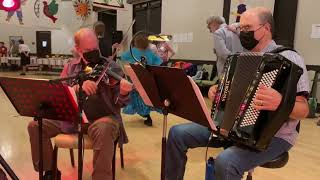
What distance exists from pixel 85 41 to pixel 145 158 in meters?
1.50

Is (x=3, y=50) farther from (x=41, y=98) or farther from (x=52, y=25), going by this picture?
(x=41, y=98)

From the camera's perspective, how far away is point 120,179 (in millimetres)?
2965

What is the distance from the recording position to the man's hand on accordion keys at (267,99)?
5.64 ft

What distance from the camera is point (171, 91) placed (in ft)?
6.32

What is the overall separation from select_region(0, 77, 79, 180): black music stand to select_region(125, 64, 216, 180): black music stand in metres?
0.43

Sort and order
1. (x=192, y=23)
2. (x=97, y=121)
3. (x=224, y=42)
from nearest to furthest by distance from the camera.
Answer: (x=97, y=121) < (x=224, y=42) < (x=192, y=23)

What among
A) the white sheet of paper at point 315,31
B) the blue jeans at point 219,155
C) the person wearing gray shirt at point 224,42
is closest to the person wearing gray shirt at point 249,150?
the blue jeans at point 219,155

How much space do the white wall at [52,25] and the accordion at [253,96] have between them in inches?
398

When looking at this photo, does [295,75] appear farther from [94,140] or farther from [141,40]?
[141,40]

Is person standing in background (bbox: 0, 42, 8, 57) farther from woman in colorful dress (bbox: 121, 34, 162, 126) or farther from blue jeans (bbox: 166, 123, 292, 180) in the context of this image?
blue jeans (bbox: 166, 123, 292, 180)

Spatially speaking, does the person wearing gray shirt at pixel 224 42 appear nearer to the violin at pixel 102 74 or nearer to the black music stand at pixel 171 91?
the violin at pixel 102 74

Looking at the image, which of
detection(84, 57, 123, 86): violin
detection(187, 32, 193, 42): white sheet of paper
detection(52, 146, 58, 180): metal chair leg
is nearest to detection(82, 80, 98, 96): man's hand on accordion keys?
detection(84, 57, 123, 86): violin

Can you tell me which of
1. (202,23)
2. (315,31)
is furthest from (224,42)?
(202,23)

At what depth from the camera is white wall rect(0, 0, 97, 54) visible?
11797mm
